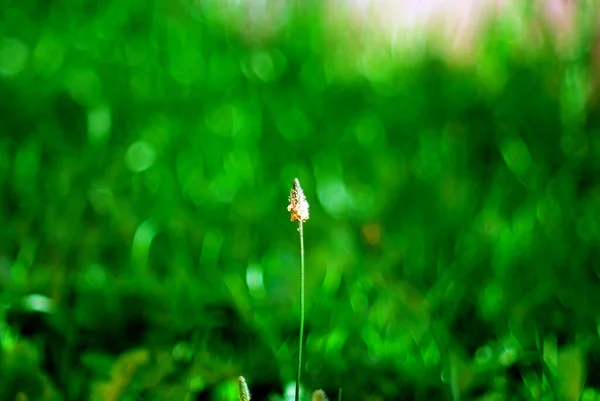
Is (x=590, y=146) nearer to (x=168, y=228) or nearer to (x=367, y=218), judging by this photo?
(x=367, y=218)

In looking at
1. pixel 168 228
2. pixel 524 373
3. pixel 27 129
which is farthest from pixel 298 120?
pixel 524 373

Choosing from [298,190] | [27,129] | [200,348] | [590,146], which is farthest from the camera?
[27,129]

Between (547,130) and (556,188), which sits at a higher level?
(547,130)

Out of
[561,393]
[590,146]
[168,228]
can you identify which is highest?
[590,146]

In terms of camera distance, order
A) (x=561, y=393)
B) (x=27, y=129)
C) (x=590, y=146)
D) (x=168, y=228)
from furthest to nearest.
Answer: (x=27, y=129) → (x=590, y=146) → (x=168, y=228) → (x=561, y=393)

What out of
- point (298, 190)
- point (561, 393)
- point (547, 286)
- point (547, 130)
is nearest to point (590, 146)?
point (547, 130)

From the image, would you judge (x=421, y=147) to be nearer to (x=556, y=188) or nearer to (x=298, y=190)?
(x=556, y=188)

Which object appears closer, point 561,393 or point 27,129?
point 561,393
